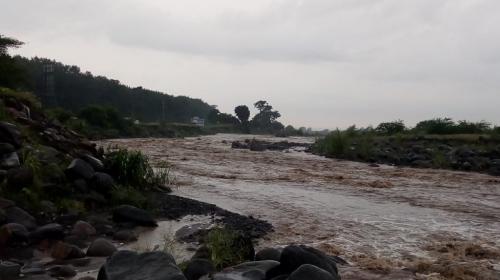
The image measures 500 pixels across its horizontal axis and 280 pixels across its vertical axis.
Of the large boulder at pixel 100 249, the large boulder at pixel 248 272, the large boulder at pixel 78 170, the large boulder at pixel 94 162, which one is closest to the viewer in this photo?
the large boulder at pixel 248 272

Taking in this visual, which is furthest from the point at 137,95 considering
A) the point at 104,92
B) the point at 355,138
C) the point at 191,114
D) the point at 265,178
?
the point at 265,178

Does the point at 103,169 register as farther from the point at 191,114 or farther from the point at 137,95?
the point at 191,114

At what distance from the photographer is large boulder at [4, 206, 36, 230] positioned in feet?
27.7

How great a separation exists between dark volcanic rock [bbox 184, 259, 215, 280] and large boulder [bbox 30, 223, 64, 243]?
123 inches

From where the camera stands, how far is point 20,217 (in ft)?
28.1

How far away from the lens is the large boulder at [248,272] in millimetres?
5515

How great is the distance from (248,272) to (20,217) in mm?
4732

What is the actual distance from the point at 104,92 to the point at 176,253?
9274 centimetres

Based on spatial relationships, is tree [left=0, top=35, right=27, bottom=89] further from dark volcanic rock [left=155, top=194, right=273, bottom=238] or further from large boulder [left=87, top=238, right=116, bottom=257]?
large boulder [left=87, top=238, right=116, bottom=257]

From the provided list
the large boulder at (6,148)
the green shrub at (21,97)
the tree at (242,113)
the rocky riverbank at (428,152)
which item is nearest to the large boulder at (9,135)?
the large boulder at (6,148)

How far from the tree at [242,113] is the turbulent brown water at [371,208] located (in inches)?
3532

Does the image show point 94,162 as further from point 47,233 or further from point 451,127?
point 451,127

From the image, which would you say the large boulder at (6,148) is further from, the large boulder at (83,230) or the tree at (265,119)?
the tree at (265,119)

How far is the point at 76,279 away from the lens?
646 centimetres
